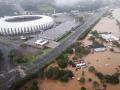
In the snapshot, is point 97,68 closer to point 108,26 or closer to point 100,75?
point 100,75

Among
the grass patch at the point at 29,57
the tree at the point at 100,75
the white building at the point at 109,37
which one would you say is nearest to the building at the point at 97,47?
the white building at the point at 109,37

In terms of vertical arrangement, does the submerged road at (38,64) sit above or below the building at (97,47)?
below

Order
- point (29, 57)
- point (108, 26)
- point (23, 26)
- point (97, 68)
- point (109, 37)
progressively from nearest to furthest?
point (97, 68) < point (29, 57) < point (109, 37) < point (23, 26) < point (108, 26)

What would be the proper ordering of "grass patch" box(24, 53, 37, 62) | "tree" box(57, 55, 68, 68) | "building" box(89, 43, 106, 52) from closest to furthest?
"tree" box(57, 55, 68, 68) → "grass patch" box(24, 53, 37, 62) → "building" box(89, 43, 106, 52)

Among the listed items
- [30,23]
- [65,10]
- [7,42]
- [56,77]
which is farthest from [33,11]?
[56,77]

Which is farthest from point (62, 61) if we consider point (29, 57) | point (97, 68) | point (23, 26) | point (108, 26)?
point (108, 26)

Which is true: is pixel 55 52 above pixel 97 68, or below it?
above

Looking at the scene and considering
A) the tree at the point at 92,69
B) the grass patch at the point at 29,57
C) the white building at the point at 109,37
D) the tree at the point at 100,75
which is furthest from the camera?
the white building at the point at 109,37

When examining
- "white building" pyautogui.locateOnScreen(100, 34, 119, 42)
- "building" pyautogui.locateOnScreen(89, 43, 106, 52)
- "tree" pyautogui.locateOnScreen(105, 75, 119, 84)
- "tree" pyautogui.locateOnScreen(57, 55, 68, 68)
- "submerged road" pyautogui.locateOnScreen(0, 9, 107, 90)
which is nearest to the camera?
"tree" pyautogui.locateOnScreen(105, 75, 119, 84)

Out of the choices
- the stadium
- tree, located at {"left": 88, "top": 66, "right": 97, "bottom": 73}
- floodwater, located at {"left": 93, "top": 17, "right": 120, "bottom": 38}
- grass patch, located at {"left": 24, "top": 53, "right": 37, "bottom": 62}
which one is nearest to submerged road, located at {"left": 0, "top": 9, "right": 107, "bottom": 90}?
grass patch, located at {"left": 24, "top": 53, "right": 37, "bottom": 62}

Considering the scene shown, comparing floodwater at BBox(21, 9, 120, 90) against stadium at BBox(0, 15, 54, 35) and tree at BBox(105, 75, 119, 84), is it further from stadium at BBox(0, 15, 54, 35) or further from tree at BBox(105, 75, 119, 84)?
stadium at BBox(0, 15, 54, 35)

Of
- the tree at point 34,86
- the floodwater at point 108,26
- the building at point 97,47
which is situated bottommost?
the tree at point 34,86

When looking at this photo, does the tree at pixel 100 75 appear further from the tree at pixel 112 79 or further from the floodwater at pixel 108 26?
the floodwater at pixel 108 26
